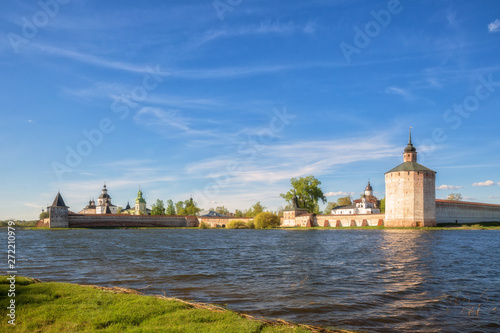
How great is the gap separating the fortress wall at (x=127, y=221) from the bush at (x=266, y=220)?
22.2m

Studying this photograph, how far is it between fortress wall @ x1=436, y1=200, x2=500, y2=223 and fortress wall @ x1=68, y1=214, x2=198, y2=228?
49.0 meters

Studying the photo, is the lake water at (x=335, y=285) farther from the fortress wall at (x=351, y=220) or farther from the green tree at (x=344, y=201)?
the green tree at (x=344, y=201)

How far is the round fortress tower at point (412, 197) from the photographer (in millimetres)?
48500

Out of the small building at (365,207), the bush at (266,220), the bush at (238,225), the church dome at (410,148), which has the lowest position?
the bush at (238,225)

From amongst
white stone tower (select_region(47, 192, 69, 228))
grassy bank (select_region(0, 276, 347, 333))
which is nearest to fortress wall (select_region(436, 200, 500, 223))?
grassy bank (select_region(0, 276, 347, 333))

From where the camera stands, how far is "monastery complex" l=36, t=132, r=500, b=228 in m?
48.9

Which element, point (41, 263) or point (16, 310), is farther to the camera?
point (41, 263)

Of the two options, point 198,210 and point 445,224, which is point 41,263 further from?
point 198,210

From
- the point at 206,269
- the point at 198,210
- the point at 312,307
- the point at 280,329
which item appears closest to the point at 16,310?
the point at 280,329

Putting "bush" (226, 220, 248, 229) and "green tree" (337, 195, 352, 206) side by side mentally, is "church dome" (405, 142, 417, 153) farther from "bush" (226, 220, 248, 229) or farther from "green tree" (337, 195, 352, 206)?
"green tree" (337, 195, 352, 206)

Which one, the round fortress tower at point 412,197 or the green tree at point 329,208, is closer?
the round fortress tower at point 412,197

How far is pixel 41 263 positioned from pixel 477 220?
60634mm

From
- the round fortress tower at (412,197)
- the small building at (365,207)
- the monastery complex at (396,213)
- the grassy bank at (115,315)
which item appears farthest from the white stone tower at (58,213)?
the grassy bank at (115,315)

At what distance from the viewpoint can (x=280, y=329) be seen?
5.20 m
